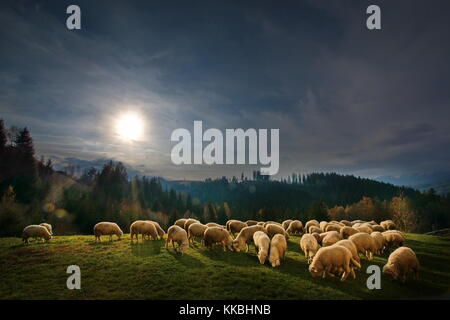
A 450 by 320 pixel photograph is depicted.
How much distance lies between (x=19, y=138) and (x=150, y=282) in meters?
87.5

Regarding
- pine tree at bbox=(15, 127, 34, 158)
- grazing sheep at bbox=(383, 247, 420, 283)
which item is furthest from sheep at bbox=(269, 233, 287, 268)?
pine tree at bbox=(15, 127, 34, 158)

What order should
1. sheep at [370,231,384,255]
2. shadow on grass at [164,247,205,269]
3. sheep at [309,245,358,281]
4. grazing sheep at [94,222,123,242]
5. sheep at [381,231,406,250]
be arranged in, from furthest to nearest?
1. grazing sheep at [94,222,123,242]
2. sheep at [381,231,406,250]
3. sheep at [370,231,384,255]
4. shadow on grass at [164,247,205,269]
5. sheep at [309,245,358,281]

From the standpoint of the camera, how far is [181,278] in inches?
472

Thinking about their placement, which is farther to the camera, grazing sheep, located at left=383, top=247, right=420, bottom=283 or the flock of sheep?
grazing sheep, located at left=383, top=247, right=420, bottom=283

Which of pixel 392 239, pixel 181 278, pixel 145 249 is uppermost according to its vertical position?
pixel 181 278

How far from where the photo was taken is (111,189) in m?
101

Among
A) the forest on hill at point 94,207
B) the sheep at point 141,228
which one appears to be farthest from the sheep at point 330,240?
the forest on hill at point 94,207

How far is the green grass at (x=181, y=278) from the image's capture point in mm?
10570

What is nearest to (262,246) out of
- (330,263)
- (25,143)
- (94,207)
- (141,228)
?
(330,263)

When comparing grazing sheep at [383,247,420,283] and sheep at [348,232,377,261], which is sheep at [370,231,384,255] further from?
grazing sheep at [383,247,420,283]

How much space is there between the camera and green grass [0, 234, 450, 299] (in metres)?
10.6

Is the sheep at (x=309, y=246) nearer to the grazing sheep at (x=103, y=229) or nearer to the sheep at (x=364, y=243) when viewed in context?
the sheep at (x=364, y=243)

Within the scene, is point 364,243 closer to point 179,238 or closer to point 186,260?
point 186,260
